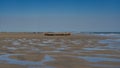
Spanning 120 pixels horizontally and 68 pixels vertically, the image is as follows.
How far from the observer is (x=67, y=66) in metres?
7.99

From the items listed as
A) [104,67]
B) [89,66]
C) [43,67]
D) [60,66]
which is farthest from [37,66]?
[104,67]

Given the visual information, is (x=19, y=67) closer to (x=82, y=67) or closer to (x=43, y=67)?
(x=43, y=67)

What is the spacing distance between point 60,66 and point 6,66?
6.68 feet

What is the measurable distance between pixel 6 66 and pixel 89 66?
3139 mm

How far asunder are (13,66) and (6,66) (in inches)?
10.2

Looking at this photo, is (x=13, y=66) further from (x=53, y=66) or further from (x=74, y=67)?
(x=74, y=67)

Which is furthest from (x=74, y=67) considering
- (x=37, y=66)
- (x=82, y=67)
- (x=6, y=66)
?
(x=6, y=66)

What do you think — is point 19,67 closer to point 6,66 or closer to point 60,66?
point 6,66

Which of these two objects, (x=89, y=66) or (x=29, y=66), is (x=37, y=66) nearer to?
(x=29, y=66)

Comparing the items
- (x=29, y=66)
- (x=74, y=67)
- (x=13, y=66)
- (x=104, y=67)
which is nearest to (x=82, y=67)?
(x=74, y=67)

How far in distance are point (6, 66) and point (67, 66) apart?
2.30 meters

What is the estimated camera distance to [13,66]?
26.1ft

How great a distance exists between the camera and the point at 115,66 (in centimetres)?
794

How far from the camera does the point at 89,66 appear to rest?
798 cm
